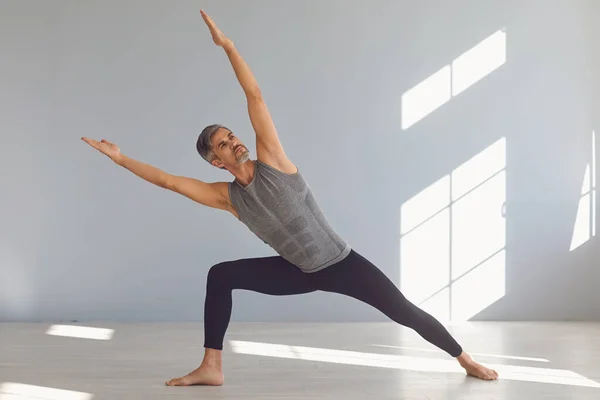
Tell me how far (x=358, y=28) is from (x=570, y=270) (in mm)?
2121

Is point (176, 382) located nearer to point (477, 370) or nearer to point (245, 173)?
point (245, 173)

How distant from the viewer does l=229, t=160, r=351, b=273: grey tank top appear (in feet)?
9.55

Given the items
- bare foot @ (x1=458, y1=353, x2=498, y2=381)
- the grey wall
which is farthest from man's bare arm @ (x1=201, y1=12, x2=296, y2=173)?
the grey wall

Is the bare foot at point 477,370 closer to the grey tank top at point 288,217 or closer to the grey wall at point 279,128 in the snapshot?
the grey tank top at point 288,217

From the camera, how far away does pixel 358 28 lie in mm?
5398

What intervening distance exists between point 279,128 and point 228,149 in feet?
8.22

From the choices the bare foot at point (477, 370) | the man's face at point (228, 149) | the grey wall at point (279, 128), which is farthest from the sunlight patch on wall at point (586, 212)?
the man's face at point (228, 149)

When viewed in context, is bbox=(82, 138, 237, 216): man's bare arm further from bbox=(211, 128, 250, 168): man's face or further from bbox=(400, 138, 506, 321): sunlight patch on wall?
bbox=(400, 138, 506, 321): sunlight patch on wall

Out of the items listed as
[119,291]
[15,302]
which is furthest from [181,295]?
[15,302]

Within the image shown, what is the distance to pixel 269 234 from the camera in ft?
9.75

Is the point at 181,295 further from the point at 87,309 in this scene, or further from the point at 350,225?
the point at 350,225

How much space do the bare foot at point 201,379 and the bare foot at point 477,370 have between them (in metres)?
0.95

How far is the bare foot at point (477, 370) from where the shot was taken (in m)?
3.17

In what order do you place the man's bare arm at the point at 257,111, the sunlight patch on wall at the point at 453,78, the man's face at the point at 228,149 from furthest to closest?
the sunlight patch on wall at the point at 453,78, the man's face at the point at 228,149, the man's bare arm at the point at 257,111
